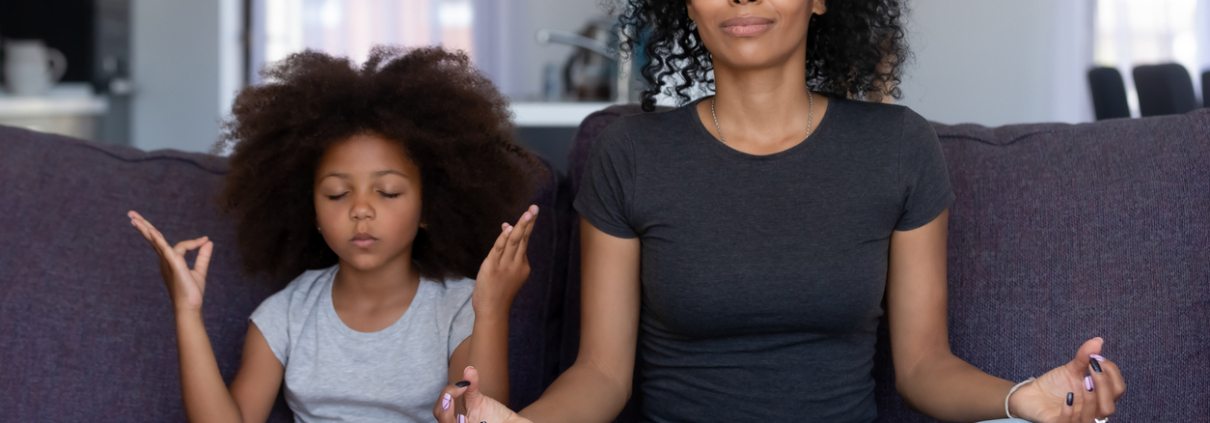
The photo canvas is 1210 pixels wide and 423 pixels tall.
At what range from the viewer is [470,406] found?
3.02 feet

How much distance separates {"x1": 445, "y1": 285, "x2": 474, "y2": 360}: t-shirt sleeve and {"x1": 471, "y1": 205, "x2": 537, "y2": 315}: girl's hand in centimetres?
11

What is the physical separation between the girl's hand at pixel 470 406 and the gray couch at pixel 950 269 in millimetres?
408

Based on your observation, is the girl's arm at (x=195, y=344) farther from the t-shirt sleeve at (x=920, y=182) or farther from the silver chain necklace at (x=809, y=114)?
the t-shirt sleeve at (x=920, y=182)

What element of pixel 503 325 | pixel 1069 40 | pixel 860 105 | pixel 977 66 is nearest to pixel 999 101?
pixel 977 66

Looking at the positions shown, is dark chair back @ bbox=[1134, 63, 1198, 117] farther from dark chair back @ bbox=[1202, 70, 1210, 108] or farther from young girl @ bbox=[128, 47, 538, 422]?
young girl @ bbox=[128, 47, 538, 422]

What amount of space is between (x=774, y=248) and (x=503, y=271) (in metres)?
0.33

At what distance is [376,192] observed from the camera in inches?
46.9

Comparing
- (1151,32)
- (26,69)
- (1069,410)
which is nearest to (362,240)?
(1069,410)

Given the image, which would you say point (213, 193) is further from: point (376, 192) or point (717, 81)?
point (717, 81)

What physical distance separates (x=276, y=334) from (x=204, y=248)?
192 mm

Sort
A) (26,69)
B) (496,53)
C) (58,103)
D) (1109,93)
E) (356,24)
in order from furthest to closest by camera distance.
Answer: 1. (496,53)
2. (356,24)
3. (58,103)
4. (26,69)
5. (1109,93)

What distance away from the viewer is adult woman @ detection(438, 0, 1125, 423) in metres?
1.09

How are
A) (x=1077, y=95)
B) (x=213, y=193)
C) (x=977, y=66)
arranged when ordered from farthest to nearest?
(x=1077, y=95) → (x=977, y=66) → (x=213, y=193)

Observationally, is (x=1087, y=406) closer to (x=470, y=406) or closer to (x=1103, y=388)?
(x=1103, y=388)
